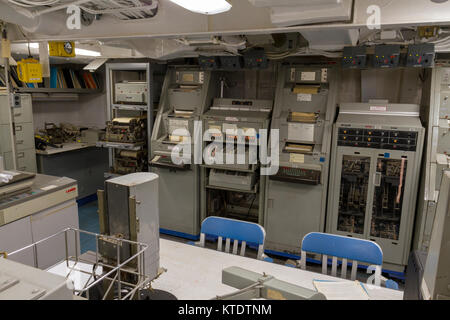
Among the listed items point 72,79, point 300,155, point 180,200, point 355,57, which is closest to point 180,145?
point 180,200

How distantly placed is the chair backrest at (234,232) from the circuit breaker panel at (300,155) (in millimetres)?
1226

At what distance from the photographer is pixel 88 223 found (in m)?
4.48

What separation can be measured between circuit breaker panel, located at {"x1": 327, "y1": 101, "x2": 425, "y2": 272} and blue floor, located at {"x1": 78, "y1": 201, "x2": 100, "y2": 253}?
274 centimetres

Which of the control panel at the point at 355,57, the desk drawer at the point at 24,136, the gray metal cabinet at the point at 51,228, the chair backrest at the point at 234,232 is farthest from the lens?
the desk drawer at the point at 24,136

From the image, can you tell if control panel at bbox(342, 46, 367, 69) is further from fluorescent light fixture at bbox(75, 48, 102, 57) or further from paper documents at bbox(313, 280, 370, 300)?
fluorescent light fixture at bbox(75, 48, 102, 57)

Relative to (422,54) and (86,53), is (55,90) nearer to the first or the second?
(86,53)

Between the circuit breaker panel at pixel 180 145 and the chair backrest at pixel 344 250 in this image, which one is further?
the circuit breaker panel at pixel 180 145

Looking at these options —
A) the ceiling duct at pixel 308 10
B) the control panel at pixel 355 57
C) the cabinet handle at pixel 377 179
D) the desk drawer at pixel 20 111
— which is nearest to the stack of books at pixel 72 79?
the desk drawer at pixel 20 111

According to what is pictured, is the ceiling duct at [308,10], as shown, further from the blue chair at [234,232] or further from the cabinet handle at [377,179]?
the cabinet handle at [377,179]

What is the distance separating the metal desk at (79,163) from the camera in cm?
462

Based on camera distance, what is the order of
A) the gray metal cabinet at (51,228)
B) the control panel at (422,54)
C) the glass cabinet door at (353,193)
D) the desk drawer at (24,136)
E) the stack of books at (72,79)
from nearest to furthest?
the gray metal cabinet at (51,228)
the control panel at (422,54)
the glass cabinet door at (353,193)
the desk drawer at (24,136)
the stack of books at (72,79)

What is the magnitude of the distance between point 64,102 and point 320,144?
4491mm
